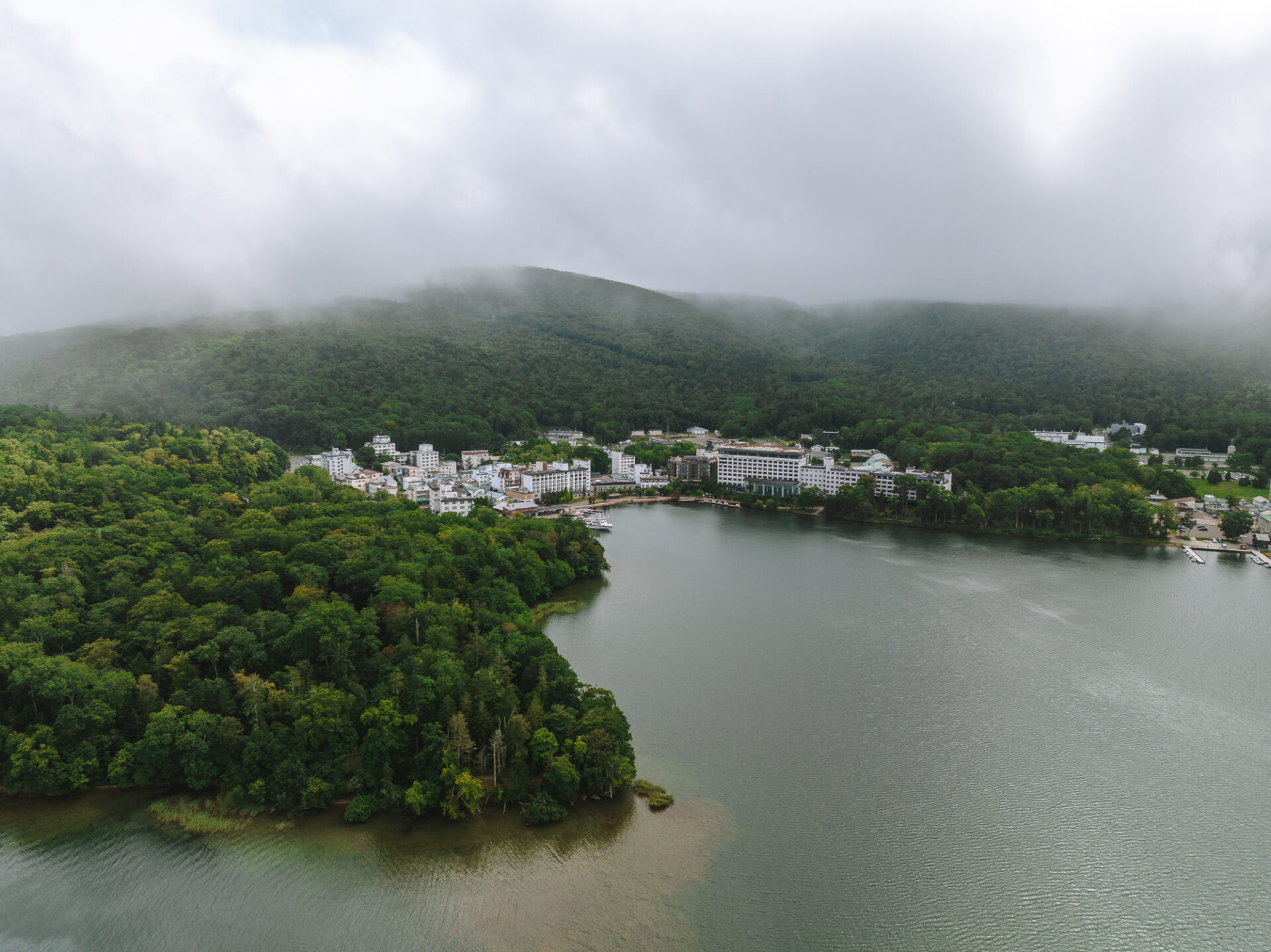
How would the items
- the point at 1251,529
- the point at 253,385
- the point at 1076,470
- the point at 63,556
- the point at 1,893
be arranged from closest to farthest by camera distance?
the point at 1,893 < the point at 63,556 < the point at 1251,529 < the point at 1076,470 < the point at 253,385

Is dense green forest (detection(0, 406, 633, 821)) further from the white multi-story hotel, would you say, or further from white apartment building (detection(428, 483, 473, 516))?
the white multi-story hotel

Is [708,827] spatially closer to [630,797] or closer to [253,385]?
[630,797]

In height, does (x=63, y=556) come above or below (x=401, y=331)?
below

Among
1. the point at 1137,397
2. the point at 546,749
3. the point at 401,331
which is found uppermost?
the point at 401,331

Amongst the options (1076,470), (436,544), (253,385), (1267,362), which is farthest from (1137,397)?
(253,385)

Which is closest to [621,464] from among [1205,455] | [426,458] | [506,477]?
[506,477]

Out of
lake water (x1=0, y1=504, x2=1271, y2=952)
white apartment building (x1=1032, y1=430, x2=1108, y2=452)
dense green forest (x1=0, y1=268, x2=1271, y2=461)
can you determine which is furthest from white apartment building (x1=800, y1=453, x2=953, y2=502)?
lake water (x1=0, y1=504, x2=1271, y2=952)

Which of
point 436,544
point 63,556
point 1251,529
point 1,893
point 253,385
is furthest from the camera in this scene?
point 253,385

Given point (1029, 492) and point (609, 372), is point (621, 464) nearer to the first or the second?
point (1029, 492)
